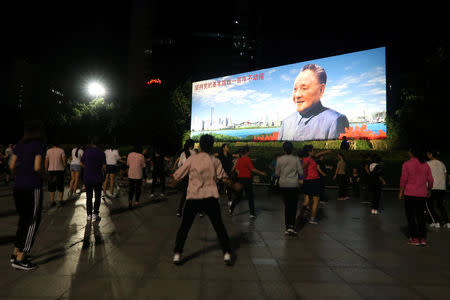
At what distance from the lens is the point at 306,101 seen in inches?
1053

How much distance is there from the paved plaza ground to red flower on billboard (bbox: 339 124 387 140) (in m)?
15.6

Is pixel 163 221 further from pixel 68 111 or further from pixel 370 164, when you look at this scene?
pixel 68 111

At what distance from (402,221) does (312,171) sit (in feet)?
9.76

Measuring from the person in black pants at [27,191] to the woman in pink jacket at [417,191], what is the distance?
21.1 feet

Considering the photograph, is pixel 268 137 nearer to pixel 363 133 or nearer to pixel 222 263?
pixel 363 133

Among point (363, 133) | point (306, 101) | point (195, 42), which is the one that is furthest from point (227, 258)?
point (195, 42)

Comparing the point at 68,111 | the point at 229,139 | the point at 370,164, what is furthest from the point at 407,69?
the point at 68,111

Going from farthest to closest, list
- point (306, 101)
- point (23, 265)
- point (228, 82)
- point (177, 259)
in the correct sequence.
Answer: point (228, 82), point (306, 101), point (177, 259), point (23, 265)

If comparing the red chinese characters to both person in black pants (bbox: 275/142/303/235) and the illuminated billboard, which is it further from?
person in black pants (bbox: 275/142/303/235)

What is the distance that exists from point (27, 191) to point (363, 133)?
2293 centimetres

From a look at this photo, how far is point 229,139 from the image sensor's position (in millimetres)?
33000

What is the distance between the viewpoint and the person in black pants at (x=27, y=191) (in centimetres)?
441

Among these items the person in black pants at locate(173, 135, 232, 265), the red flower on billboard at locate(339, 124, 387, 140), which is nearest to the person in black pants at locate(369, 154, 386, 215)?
the person in black pants at locate(173, 135, 232, 265)

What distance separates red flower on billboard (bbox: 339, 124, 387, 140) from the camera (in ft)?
74.7
